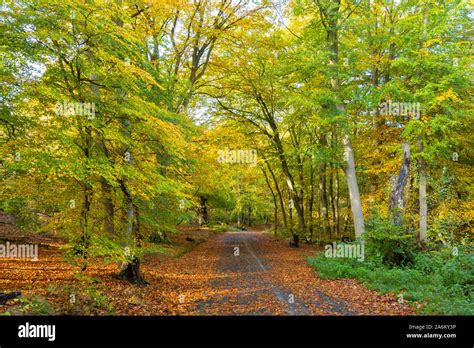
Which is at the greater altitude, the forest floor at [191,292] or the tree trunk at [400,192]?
the tree trunk at [400,192]

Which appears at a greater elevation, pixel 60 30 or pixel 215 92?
pixel 215 92

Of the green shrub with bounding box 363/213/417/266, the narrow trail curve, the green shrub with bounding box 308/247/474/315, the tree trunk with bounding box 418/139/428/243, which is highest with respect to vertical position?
the tree trunk with bounding box 418/139/428/243

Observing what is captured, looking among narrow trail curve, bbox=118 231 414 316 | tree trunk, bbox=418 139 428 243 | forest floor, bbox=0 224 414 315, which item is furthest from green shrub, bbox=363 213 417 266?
forest floor, bbox=0 224 414 315

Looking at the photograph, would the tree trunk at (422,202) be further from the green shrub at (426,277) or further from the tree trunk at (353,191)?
the tree trunk at (353,191)

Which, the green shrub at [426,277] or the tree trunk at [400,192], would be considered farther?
the tree trunk at [400,192]

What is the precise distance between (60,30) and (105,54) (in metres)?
0.98

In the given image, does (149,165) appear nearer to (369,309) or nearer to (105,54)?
(105,54)

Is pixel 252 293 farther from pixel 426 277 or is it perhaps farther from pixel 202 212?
pixel 202 212

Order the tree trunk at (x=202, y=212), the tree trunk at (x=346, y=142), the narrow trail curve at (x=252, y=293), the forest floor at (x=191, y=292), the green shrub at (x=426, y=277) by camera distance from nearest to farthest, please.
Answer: the forest floor at (x=191, y=292) → the green shrub at (x=426, y=277) → the narrow trail curve at (x=252, y=293) → the tree trunk at (x=346, y=142) → the tree trunk at (x=202, y=212)

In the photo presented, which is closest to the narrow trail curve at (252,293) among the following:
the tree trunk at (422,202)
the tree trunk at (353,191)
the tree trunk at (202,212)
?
the tree trunk at (353,191)

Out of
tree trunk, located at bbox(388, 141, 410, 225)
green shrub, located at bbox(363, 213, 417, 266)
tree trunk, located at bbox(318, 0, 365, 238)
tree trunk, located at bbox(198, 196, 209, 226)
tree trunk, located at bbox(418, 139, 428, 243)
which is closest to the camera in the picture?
green shrub, located at bbox(363, 213, 417, 266)

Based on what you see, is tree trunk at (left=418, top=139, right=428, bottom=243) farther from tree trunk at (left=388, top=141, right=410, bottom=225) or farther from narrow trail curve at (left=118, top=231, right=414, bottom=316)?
narrow trail curve at (left=118, top=231, right=414, bottom=316)
